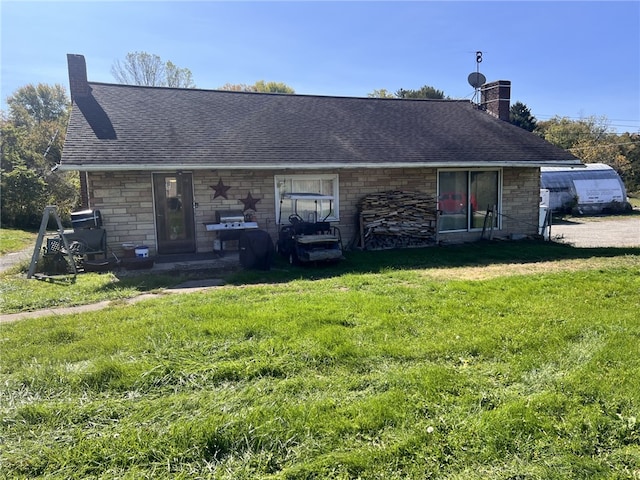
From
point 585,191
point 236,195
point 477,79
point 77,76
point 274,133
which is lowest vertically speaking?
point 236,195

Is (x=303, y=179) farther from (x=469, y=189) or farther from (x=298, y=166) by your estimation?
(x=469, y=189)

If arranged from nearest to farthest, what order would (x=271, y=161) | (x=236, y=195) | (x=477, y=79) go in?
1. (x=271, y=161)
2. (x=236, y=195)
3. (x=477, y=79)

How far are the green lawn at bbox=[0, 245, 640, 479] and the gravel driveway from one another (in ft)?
26.4

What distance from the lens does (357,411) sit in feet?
10.6

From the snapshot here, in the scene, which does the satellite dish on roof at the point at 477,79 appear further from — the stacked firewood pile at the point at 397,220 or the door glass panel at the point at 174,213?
the door glass panel at the point at 174,213

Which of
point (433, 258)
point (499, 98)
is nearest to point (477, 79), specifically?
point (499, 98)

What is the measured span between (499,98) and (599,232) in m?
5.84

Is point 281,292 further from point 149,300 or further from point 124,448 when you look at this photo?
point 124,448

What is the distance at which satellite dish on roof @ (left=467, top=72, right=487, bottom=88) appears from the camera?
17.5 m

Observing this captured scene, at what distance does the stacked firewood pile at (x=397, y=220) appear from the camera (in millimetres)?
11727

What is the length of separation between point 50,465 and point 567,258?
10359 millimetres

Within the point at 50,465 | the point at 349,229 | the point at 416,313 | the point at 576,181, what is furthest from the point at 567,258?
the point at 576,181

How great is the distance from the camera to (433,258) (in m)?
10.2

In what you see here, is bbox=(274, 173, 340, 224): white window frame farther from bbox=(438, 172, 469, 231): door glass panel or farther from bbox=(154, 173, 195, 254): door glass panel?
bbox=(438, 172, 469, 231): door glass panel
